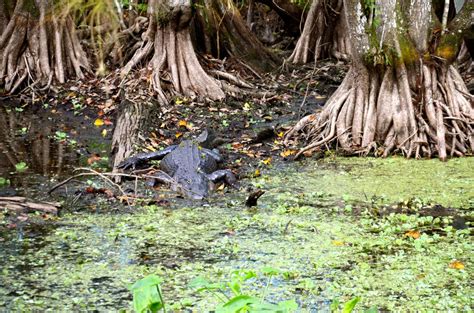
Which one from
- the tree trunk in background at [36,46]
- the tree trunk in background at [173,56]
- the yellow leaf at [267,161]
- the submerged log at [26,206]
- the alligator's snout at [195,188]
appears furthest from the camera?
the tree trunk in background at [36,46]

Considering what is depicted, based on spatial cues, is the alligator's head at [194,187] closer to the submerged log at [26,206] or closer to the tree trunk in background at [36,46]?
the submerged log at [26,206]

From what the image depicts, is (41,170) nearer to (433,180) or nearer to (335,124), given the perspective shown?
(335,124)

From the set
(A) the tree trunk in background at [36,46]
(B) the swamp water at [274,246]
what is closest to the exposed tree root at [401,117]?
(B) the swamp water at [274,246]

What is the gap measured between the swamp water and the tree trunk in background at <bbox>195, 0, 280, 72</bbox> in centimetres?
578

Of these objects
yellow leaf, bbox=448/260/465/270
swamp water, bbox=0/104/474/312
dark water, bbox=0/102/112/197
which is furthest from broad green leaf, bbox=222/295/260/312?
dark water, bbox=0/102/112/197

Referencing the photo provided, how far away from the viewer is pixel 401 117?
927cm

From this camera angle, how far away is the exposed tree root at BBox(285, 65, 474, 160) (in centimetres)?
919

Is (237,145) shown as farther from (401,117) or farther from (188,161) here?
(401,117)

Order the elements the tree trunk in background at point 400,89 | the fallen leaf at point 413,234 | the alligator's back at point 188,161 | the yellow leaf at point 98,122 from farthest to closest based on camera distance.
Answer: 1. the yellow leaf at point 98,122
2. the tree trunk in background at point 400,89
3. the alligator's back at point 188,161
4. the fallen leaf at point 413,234

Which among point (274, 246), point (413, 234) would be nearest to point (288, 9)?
point (413, 234)

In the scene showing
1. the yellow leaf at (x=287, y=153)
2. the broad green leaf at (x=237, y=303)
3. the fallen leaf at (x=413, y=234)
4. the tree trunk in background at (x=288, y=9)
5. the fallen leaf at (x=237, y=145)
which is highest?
the tree trunk in background at (x=288, y=9)

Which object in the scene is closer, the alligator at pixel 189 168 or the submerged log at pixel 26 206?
the submerged log at pixel 26 206

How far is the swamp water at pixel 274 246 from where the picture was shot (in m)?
4.75

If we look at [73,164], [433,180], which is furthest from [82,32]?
[433,180]
